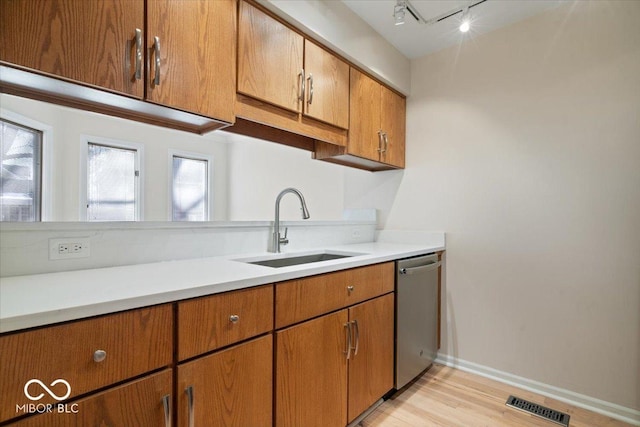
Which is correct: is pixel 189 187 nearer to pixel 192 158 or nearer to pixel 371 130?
pixel 192 158

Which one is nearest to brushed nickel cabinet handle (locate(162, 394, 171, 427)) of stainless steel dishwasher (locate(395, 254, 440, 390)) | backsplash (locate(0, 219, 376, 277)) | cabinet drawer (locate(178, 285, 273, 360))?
cabinet drawer (locate(178, 285, 273, 360))

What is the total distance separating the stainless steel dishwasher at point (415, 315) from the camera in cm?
183

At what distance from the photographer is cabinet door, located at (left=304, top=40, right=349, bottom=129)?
1721 mm

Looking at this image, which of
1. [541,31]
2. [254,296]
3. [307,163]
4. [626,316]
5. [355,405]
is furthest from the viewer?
[307,163]

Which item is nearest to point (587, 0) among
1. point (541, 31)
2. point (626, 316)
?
point (541, 31)

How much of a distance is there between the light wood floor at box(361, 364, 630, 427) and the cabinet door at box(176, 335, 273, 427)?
2.89ft

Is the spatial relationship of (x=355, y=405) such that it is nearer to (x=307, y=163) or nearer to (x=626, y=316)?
(x=626, y=316)

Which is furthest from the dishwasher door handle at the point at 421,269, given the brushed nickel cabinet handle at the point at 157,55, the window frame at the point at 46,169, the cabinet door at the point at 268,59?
the window frame at the point at 46,169

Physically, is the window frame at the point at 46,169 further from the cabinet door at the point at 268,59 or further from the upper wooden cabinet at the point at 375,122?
the upper wooden cabinet at the point at 375,122

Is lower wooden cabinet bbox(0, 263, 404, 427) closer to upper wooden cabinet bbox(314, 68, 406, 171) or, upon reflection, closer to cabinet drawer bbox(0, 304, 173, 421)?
cabinet drawer bbox(0, 304, 173, 421)

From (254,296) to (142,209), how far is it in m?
1.98

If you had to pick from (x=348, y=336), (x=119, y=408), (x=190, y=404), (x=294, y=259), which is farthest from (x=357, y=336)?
(x=119, y=408)

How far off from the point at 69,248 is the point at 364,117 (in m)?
1.82

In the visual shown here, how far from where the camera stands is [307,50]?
170cm
